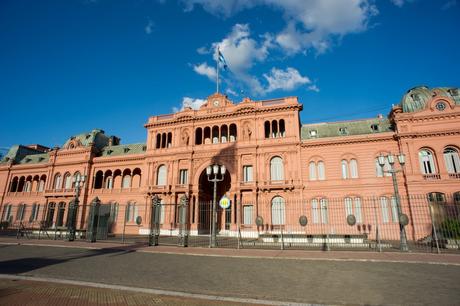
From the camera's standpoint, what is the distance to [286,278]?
809 centimetres

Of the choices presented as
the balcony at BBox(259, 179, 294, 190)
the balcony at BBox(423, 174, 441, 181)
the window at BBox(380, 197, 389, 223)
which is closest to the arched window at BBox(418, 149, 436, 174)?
the balcony at BBox(423, 174, 441, 181)

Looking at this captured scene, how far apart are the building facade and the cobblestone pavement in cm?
1949

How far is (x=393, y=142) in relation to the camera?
27500 mm

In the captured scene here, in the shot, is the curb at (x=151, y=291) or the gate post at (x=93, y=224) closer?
the curb at (x=151, y=291)

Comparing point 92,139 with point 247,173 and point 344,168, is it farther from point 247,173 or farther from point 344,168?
point 344,168

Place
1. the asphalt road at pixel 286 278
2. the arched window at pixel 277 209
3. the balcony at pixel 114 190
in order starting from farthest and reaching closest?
the balcony at pixel 114 190
the arched window at pixel 277 209
the asphalt road at pixel 286 278

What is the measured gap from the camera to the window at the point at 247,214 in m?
29.8

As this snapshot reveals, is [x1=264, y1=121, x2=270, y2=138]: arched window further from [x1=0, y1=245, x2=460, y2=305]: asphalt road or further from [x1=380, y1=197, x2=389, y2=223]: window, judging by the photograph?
[x1=0, y1=245, x2=460, y2=305]: asphalt road

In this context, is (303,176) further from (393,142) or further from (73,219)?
(73,219)

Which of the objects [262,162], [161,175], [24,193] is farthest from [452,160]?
[24,193]

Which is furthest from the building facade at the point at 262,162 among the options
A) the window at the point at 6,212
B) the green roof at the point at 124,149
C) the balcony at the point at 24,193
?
the window at the point at 6,212

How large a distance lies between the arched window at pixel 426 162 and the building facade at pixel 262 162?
3.3 inches

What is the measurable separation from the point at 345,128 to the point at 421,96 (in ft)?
26.6

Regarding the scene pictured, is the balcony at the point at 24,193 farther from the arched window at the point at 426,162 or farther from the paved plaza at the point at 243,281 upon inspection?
the arched window at the point at 426,162
